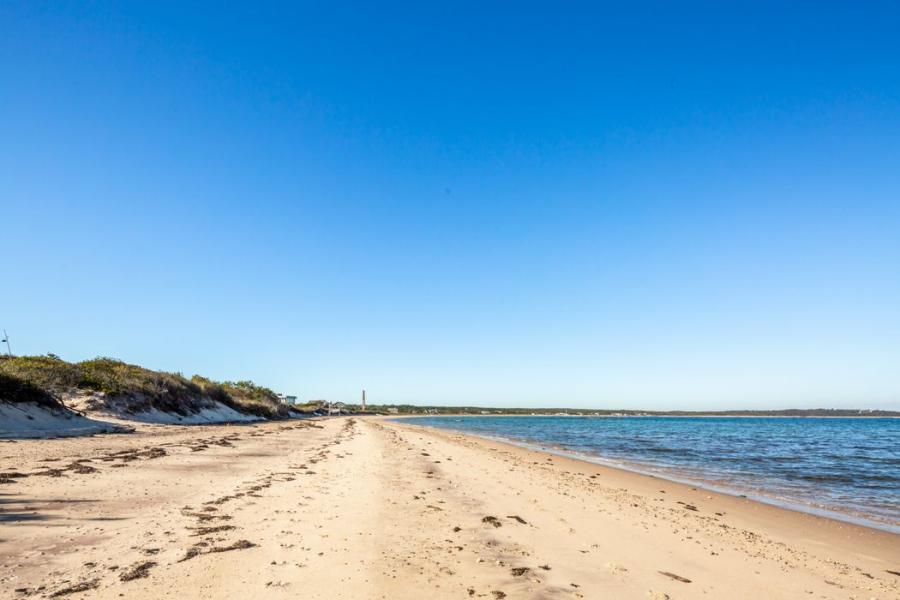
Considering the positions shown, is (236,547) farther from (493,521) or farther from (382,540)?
(493,521)

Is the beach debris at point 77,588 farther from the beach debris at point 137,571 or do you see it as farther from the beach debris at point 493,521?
the beach debris at point 493,521

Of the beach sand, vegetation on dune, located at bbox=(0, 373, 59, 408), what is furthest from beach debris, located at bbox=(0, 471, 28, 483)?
vegetation on dune, located at bbox=(0, 373, 59, 408)

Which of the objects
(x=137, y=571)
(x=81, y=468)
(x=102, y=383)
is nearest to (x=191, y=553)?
(x=137, y=571)

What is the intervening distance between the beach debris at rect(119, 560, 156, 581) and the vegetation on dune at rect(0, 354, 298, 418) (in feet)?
70.3

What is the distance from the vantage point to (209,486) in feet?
32.0

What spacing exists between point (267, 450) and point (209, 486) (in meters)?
8.97

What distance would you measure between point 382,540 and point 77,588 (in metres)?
3.42

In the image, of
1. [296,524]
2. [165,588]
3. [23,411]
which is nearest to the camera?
[165,588]

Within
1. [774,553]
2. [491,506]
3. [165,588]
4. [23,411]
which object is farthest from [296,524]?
[23,411]

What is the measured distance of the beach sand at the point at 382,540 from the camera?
491 centimetres

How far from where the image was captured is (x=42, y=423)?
20469mm

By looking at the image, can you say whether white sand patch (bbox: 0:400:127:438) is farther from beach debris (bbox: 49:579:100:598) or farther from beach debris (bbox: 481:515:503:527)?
beach debris (bbox: 481:515:503:527)

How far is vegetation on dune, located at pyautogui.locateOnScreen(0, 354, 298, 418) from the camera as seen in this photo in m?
21.7

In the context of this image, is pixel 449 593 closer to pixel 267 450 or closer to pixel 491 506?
pixel 491 506
